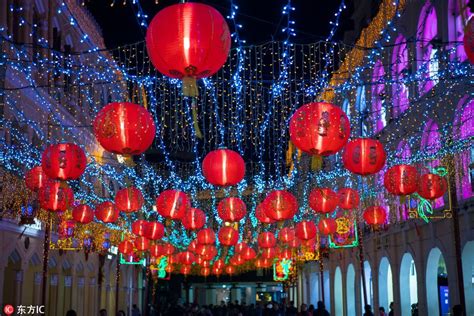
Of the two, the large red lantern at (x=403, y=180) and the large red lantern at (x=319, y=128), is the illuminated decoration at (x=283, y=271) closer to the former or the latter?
the large red lantern at (x=403, y=180)

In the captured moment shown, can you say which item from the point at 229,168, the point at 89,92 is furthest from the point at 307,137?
the point at 89,92

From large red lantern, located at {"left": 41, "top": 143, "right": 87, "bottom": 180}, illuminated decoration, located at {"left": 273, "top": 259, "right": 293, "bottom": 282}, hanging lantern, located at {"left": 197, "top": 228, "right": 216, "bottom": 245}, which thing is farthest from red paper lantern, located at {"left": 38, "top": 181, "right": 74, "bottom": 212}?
illuminated decoration, located at {"left": 273, "top": 259, "right": 293, "bottom": 282}

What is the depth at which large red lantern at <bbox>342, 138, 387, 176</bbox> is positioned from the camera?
11.2 metres

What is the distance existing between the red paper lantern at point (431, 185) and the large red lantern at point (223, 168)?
3.63 meters

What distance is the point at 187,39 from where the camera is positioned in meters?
6.80

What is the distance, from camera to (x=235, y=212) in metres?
15.8

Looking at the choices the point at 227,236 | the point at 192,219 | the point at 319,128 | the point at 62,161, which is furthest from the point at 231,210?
the point at 319,128

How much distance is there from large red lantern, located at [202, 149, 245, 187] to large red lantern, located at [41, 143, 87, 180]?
2.12m

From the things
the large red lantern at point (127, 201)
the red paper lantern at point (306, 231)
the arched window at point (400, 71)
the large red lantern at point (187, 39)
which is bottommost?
the red paper lantern at point (306, 231)

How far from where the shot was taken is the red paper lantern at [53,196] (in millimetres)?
13523

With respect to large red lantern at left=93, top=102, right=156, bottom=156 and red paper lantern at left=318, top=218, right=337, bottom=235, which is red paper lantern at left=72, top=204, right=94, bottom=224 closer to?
red paper lantern at left=318, top=218, right=337, bottom=235

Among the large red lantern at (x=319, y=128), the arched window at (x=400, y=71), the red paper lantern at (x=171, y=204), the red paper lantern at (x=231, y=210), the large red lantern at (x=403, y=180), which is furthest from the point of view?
the arched window at (x=400, y=71)

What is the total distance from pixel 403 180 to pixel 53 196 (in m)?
6.54

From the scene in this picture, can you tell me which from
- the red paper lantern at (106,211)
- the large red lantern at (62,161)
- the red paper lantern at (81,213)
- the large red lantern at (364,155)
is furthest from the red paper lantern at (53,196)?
the large red lantern at (364,155)
